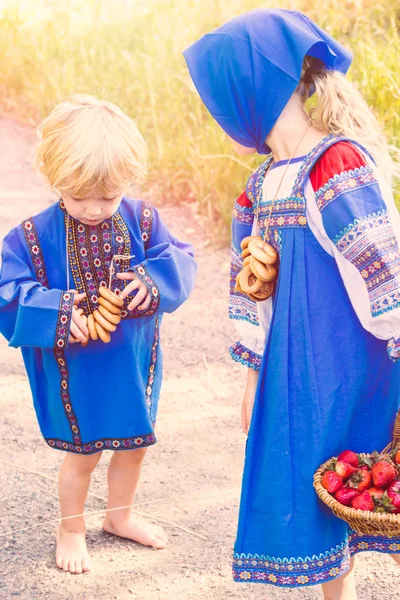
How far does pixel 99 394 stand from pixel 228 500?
0.84 meters

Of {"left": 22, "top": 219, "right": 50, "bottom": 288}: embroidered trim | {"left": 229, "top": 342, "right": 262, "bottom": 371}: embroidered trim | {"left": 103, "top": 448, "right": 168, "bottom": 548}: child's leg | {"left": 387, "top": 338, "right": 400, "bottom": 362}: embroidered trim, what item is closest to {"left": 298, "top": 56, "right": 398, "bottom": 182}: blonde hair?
{"left": 387, "top": 338, "right": 400, "bottom": 362}: embroidered trim

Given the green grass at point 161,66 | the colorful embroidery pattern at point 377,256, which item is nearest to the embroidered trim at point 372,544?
the colorful embroidery pattern at point 377,256

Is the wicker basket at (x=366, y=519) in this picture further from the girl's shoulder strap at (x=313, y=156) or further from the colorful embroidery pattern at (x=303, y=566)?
the girl's shoulder strap at (x=313, y=156)

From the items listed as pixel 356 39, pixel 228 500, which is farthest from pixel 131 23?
pixel 228 500

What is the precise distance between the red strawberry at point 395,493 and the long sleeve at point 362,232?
0.93 ft

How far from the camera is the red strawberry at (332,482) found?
200 centimetres

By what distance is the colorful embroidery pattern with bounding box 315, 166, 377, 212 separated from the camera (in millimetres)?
1984

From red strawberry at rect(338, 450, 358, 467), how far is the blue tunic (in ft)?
0.11

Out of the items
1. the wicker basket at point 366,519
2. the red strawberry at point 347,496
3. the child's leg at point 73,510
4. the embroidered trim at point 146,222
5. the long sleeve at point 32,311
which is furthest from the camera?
the child's leg at point 73,510

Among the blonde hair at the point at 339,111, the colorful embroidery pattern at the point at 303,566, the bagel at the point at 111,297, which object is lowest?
the colorful embroidery pattern at the point at 303,566

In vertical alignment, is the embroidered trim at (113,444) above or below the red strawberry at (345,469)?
below

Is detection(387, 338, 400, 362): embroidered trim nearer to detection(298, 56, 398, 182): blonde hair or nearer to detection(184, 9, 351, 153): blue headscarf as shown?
detection(298, 56, 398, 182): blonde hair

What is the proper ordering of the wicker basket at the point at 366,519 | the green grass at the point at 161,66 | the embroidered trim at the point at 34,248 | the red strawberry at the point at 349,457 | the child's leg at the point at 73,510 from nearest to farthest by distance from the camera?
the wicker basket at the point at 366,519 < the red strawberry at the point at 349,457 < the embroidered trim at the point at 34,248 < the child's leg at the point at 73,510 < the green grass at the point at 161,66

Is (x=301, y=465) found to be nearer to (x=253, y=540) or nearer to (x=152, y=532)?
(x=253, y=540)
